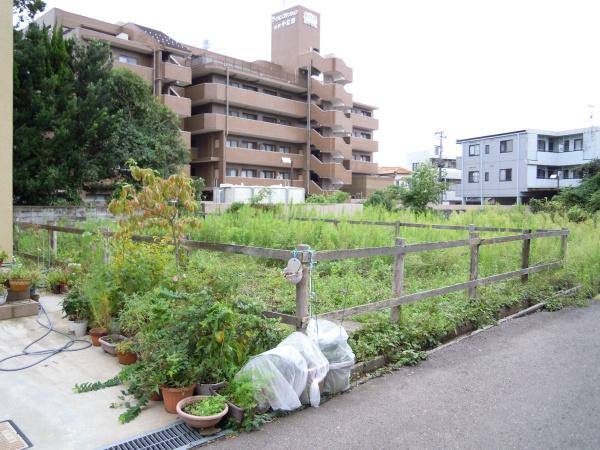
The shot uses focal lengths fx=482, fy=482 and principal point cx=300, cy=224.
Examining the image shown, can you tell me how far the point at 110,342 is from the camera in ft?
16.3

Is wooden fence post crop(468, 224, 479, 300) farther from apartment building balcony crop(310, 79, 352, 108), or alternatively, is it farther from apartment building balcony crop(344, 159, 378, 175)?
apartment building balcony crop(344, 159, 378, 175)

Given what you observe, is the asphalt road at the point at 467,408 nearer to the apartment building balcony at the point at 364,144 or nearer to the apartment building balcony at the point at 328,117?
the apartment building balcony at the point at 328,117

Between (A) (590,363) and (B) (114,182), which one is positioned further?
(B) (114,182)

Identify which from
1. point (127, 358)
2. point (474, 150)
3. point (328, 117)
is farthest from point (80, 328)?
point (474, 150)

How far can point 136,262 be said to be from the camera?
5.49 metres

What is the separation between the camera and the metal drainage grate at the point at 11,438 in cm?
315

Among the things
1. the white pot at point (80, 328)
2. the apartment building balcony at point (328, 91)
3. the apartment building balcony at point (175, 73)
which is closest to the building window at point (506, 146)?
the apartment building balcony at point (328, 91)

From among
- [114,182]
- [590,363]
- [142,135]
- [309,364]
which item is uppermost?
[142,135]

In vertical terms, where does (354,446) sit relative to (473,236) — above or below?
below

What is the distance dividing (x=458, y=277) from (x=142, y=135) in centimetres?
1465

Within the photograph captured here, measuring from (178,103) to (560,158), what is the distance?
35.7 m

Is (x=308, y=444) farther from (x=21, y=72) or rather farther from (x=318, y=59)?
(x=318, y=59)

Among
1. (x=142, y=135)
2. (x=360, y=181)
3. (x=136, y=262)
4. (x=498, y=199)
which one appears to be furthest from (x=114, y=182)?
(x=498, y=199)

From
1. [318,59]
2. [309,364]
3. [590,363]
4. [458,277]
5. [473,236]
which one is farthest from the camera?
[318,59]
